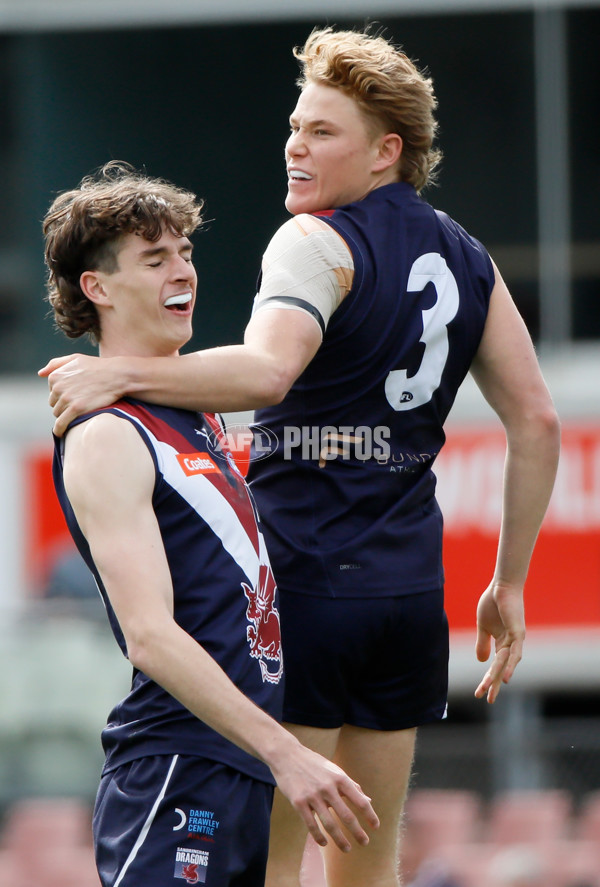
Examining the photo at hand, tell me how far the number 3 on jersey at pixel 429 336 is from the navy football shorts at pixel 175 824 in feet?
2.56

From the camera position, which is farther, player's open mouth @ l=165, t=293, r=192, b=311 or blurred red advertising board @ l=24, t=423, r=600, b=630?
blurred red advertising board @ l=24, t=423, r=600, b=630

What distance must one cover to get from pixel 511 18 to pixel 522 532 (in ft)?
22.9

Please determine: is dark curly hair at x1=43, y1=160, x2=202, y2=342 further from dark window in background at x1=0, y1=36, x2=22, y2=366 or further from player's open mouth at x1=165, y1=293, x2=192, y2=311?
dark window in background at x1=0, y1=36, x2=22, y2=366

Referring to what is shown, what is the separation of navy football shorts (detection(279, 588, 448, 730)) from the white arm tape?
557 mm

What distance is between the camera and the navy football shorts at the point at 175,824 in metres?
2.19

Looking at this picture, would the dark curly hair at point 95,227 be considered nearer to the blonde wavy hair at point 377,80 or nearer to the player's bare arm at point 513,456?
the blonde wavy hair at point 377,80

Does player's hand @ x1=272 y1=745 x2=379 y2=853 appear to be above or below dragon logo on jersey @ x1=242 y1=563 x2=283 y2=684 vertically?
below

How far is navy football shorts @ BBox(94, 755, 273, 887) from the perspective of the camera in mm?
2188

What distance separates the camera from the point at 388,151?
8.56ft

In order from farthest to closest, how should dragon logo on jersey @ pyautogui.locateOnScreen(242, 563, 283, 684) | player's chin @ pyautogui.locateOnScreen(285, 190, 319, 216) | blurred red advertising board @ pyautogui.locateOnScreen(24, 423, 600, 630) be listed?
blurred red advertising board @ pyautogui.locateOnScreen(24, 423, 600, 630) → player's chin @ pyautogui.locateOnScreen(285, 190, 319, 216) → dragon logo on jersey @ pyautogui.locateOnScreen(242, 563, 283, 684)

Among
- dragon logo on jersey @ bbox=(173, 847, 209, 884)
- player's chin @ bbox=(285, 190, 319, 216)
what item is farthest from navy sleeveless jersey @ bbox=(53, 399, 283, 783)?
player's chin @ bbox=(285, 190, 319, 216)

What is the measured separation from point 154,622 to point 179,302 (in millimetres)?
582

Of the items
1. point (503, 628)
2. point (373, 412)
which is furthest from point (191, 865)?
point (503, 628)

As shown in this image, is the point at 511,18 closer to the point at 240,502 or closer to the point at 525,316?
the point at 525,316
